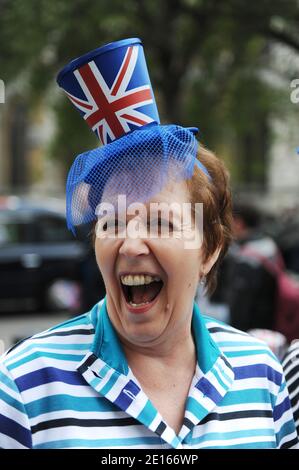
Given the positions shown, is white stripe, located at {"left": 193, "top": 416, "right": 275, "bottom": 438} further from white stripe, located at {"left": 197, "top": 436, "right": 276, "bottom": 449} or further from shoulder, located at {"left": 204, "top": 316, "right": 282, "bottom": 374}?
shoulder, located at {"left": 204, "top": 316, "right": 282, "bottom": 374}

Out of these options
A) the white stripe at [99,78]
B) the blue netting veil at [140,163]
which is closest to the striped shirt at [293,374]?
the blue netting veil at [140,163]

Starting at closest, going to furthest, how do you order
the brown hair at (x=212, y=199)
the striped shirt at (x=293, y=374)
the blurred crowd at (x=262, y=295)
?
the brown hair at (x=212, y=199), the striped shirt at (x=293, y=374), the blurred crowd at (x=262, y=295)

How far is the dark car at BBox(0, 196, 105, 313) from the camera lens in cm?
1203

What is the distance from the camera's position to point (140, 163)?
1.90m

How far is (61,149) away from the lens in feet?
63.4

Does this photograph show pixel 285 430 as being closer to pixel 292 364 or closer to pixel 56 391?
pixel 292 364

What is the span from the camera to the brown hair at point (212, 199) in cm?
196

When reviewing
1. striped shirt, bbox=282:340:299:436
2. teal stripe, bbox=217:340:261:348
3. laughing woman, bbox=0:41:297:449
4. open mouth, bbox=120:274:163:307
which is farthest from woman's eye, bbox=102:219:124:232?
striped shirt, bbox=282:340:299:436

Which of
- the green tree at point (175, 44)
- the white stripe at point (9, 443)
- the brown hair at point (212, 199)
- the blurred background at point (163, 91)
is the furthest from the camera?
the green tree at point (175, 44)

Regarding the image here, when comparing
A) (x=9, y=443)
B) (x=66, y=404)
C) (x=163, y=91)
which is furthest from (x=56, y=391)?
(x=163, y=91)

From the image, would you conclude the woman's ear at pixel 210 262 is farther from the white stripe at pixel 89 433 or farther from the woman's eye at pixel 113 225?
the white stripe at pixel 89 433

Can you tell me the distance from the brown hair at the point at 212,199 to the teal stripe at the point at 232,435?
0.41 m

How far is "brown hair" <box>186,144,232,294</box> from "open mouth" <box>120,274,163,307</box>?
0.18 meters
